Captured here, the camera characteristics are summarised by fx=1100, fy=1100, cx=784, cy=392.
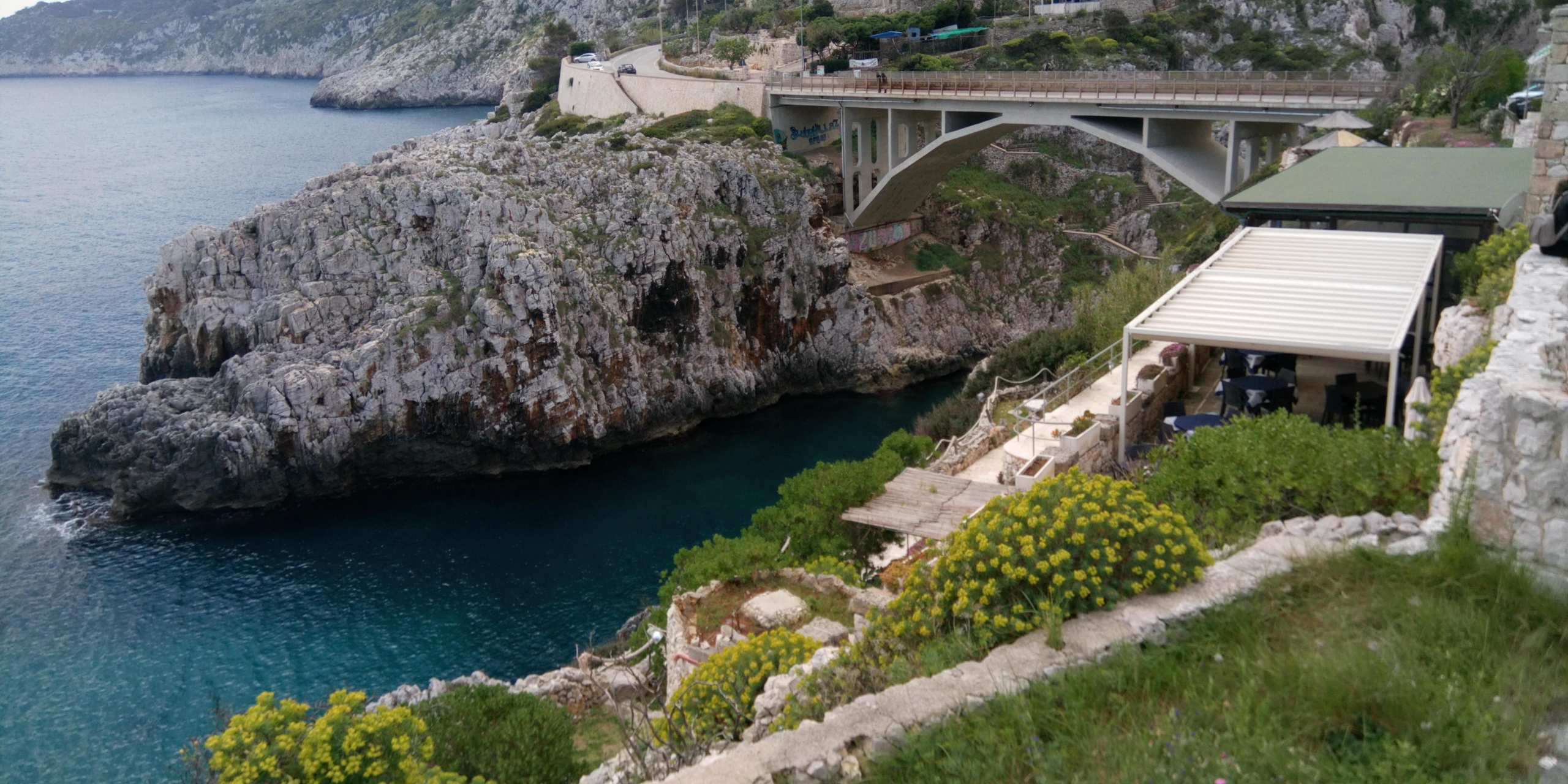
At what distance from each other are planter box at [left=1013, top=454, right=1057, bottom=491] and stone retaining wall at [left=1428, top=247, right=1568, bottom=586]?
7.24m

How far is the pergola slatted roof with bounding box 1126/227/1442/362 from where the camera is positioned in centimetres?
1401

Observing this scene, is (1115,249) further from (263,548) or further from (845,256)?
(263,548)

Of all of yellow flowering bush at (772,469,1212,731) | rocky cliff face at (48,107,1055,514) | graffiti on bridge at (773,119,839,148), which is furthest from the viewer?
graffiti on bridge at (773,119,839,148)

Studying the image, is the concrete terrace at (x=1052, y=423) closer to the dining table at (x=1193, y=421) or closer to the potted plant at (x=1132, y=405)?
the potted plant at (x=1132, y=405)

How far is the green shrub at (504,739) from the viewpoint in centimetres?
1398

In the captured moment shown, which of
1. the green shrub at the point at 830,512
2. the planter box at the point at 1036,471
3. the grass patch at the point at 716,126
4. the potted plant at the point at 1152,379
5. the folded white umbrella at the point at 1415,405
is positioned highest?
the grass patch at the point at 716,126

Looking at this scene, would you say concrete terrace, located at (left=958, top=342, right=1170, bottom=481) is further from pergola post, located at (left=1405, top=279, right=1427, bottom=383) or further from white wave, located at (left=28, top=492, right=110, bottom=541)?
white wave, located at (left=28, top=492, right=110, bottom=541)

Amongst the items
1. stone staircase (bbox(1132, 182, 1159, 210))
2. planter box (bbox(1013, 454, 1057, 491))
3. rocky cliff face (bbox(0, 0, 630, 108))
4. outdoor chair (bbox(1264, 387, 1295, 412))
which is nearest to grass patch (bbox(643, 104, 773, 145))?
stone staircase (bbox(1132, 182, 1159, 210))

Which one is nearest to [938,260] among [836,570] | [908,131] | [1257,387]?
[908,131]

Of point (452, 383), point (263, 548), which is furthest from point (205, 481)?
point (452, 383)

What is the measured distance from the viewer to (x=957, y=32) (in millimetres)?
68000

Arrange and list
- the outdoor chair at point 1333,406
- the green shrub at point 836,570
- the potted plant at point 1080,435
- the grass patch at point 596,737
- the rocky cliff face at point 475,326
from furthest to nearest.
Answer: the rocky cliff face at point 475,326 → the potted plant at point 1080,435 → the outdoor chair at point 1333,406 → the green shrub at point 836,570 → the grass patch at point 596,737

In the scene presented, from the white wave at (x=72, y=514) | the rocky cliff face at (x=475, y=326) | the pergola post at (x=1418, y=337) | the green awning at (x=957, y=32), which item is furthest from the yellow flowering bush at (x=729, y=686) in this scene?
the green awning at (x=957, y=32)

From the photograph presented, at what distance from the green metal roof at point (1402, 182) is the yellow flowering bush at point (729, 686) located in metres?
13.5
